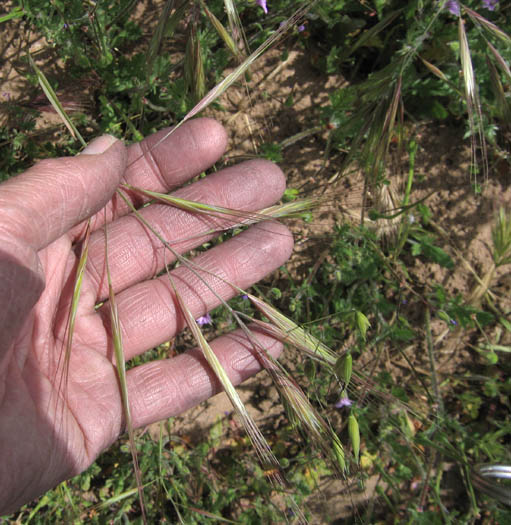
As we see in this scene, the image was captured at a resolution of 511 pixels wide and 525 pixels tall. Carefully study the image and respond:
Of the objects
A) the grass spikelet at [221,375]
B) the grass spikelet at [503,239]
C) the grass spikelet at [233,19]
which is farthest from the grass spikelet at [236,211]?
the grass spikelet at [503,239]

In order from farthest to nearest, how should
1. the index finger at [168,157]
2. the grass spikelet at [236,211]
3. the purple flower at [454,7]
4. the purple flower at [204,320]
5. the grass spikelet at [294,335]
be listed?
the purple flower at [204,320] → the index finger at [168,157] → the grass spikelet at [236,211] → the purple flower at [454,7] → the grass spikelet at [294,335]

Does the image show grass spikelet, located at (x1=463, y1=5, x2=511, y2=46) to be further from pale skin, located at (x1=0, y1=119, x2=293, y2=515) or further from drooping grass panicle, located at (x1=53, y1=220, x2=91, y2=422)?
drooping grass panicle, located at (x1=53, y1=220, x2=91, y2=422)

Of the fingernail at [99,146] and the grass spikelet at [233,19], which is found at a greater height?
the grass spikelet at [233,19]

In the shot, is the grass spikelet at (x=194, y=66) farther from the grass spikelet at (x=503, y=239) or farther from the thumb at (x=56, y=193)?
the grass spikelet at (x=503, y=239)

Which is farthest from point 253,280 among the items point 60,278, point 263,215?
point 60,278

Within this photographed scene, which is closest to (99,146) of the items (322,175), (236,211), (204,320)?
(236,211)

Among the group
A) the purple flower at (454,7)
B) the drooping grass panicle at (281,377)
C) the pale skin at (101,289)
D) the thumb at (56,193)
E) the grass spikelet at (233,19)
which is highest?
the grass spikelet at (233,19)

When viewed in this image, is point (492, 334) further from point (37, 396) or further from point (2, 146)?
point (2, 146)
